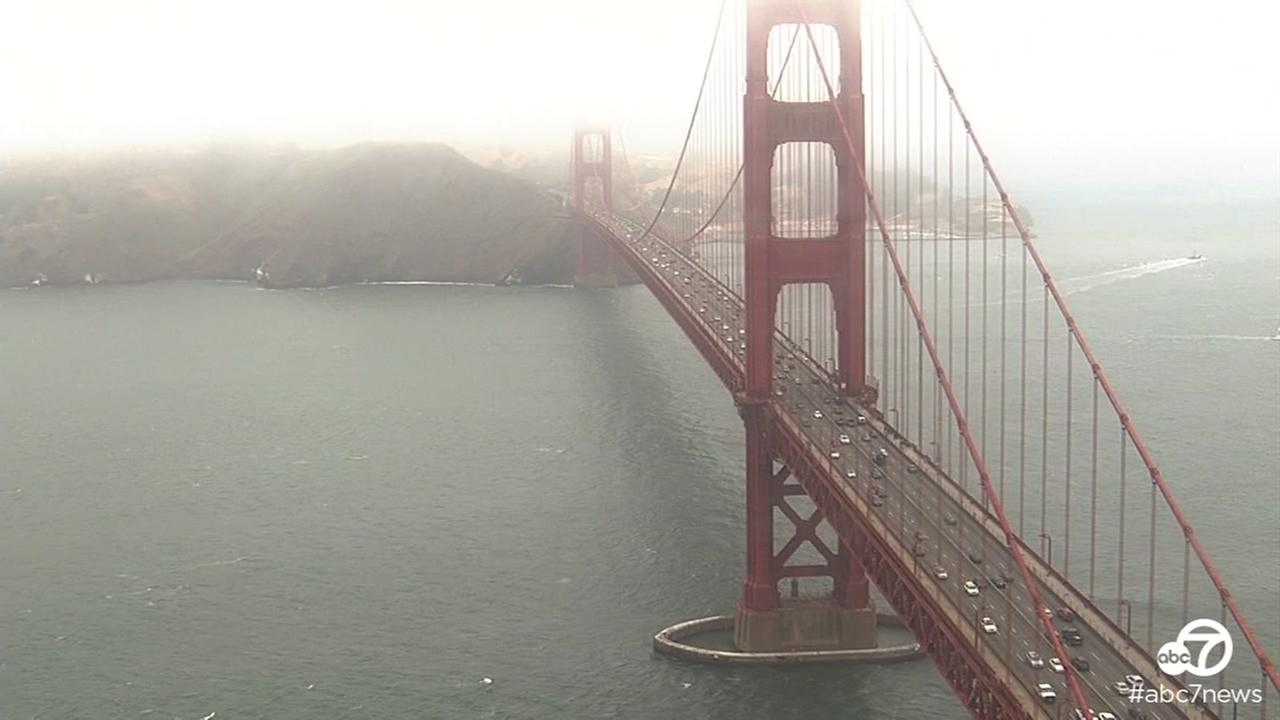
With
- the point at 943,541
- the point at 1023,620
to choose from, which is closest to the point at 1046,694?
the point at 1023,620

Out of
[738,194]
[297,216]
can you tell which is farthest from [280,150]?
[738,194]

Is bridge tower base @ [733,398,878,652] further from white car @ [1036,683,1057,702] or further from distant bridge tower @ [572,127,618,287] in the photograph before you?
distant bridge tower @ [572,127,618,287]

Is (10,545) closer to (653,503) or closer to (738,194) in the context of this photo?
(653,503)

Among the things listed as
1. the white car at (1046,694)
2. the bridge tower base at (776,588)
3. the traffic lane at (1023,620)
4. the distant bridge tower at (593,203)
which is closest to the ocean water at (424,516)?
the bridge tower base at (776,588)

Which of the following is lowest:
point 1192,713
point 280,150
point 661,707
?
point 661,707

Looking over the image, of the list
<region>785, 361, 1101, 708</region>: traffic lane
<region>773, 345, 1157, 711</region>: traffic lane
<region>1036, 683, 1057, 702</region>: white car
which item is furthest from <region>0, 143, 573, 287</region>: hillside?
<region>1036, 683, 1057, 702</region>: white car

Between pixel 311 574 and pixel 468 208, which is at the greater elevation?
pixel 468 208

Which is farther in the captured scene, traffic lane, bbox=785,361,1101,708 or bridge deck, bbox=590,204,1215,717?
traffic lane, bbox=785,361,1101,708
